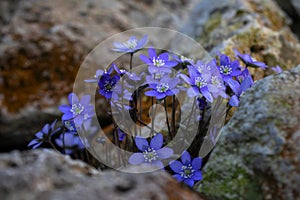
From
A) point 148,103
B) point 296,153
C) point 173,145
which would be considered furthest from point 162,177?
point 148,103

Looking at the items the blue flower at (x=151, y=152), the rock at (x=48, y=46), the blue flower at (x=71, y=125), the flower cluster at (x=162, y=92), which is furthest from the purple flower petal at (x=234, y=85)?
the rock at (x=48, y=46)

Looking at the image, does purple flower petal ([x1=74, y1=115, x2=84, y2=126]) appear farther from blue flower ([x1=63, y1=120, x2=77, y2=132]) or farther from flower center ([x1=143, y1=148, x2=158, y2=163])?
flower center ([x1=143, y1=148, x2=158, y2=163])

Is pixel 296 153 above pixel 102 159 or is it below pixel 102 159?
above

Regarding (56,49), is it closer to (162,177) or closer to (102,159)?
(102,159)

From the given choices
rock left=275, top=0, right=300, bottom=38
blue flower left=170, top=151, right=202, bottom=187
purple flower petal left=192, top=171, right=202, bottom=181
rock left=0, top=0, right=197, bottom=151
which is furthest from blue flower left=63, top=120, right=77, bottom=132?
rock left=275, top=0, right=300, bottom=38

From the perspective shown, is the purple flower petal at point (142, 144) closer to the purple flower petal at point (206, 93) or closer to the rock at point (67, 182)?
the purple flower petal at point (206, 93)

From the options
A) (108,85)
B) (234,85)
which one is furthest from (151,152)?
(234,85)

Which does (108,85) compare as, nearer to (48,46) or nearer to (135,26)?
(48,46)
